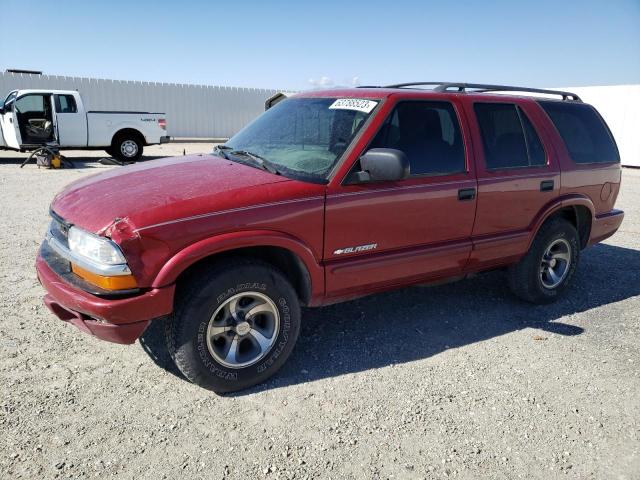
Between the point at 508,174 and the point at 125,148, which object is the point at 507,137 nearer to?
the point at 508,174

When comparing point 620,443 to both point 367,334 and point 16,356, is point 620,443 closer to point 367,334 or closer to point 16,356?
point 367,334

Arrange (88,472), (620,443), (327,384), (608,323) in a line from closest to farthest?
(88,472) < (620,443) < (327,384) < (608,323)

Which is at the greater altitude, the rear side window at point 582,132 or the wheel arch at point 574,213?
the rear side window at point 582,132

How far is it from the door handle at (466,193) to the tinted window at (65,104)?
13447mm

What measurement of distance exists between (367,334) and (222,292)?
1494 mm

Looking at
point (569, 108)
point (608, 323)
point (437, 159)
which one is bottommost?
point (608, 323)

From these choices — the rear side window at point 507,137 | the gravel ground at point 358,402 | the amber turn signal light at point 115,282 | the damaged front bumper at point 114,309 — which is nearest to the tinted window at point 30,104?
the gravel ground at point 358,402

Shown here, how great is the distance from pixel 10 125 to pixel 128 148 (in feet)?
9.97

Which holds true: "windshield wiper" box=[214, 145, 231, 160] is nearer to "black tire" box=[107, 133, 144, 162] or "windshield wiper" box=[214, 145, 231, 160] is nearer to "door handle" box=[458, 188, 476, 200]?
"door handle" box=[458, 188, 476, 200]

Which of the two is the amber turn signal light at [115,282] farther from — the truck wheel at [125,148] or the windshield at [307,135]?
the truck wheel at [125,148]

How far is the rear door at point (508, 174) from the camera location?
4.09 m

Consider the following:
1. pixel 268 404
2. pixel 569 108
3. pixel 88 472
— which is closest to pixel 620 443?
pixel 268 404

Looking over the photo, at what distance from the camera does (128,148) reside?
15117 mm

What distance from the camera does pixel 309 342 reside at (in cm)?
388
